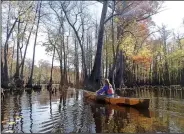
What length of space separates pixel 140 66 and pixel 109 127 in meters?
26.7

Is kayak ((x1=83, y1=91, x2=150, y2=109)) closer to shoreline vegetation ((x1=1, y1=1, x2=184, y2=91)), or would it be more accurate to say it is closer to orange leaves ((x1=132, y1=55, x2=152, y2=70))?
shoreline vegetation ((x1=1, y1=1, x2=184, y2=91))

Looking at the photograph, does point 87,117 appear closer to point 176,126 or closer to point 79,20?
point 176,126

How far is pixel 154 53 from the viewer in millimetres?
25844

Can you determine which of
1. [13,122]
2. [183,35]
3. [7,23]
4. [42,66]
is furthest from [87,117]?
[42,66]

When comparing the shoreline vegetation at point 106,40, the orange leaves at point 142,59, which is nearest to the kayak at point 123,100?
the shoreline vegetation at point 106,40

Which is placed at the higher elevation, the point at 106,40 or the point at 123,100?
the point at 106,40

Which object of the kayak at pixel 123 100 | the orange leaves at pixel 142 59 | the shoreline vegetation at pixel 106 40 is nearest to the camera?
the kayak at pixel 123 100

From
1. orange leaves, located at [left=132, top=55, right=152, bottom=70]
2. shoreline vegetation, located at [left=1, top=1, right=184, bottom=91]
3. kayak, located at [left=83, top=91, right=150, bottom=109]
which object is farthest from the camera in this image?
orange leaves, located at [left=132, top=55, right=152, bottom=70]

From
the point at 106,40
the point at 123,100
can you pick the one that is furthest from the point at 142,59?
the point at 123,100

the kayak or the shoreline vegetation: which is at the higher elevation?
the shoreline vegetation

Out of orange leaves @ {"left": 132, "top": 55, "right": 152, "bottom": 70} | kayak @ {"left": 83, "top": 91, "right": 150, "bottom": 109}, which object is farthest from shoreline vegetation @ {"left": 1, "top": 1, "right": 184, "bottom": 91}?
kayak @ {"left": 83, "top": 91, "right": 150, "bottom": 109}

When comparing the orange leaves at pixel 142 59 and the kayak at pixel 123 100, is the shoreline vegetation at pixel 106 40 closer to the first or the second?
the orange leaves at pixel 142 59

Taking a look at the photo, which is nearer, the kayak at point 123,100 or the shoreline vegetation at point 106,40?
the kayak at point 123,100

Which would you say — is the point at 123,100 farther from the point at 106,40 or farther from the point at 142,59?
the point at 142,59
